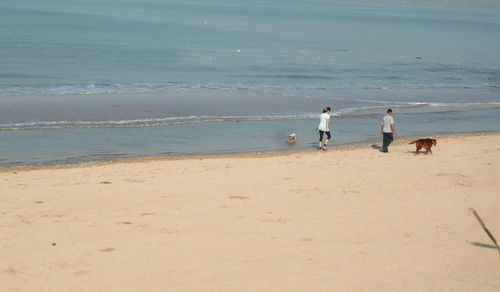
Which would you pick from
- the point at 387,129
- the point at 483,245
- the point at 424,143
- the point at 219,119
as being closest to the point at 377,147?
the point at 387,129

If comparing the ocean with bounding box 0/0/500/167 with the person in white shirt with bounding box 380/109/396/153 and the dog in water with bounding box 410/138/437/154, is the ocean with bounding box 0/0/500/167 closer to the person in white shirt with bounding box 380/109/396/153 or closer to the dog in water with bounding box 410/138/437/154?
the person in white shirt with bounding box 380/109/396/153

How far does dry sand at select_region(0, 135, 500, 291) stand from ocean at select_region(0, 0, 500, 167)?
14.5 ft

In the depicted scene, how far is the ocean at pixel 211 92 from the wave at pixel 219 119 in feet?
0.13

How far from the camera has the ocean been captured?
71.9 ft

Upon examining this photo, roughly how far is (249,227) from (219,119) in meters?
14.5

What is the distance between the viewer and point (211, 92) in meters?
34.3

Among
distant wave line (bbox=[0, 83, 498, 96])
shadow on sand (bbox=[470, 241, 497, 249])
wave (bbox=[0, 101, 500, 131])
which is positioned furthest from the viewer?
distant wave line (bbox=[0, 83, 498, 96])

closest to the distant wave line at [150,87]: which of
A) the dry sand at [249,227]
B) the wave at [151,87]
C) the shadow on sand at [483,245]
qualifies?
the wave at [151,87]

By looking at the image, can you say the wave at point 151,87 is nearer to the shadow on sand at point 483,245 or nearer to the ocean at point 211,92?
the ocean at point 211,92

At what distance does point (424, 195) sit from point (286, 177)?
2.91 m

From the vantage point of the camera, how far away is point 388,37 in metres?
81.4

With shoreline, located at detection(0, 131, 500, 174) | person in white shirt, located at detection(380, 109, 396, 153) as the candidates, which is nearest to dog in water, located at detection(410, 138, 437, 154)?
person in white shirt, located at detection(380, 109, 396, 153)

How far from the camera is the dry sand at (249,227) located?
947cm

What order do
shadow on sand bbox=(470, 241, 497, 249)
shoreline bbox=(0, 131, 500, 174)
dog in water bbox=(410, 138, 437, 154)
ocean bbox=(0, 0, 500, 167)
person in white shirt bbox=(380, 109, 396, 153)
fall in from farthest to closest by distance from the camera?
ocean bbox=(0, 0, 500, 167) < person in white shirt bbox=(380, 109, 396, 153) < dog in water bbox=(410, 138, 437, 154) < shoreline bbox=(0, 131, 500, 174) < shadow on sand bbox=(470, 241, 497, 249)
